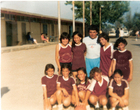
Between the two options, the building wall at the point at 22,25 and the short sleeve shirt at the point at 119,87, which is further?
the building wall at the point at 22,25

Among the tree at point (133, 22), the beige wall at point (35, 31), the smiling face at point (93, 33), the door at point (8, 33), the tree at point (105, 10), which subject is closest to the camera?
the smiling face at point (93, 33)

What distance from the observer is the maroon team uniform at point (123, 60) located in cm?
428

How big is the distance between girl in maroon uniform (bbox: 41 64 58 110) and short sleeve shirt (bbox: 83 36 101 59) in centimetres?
97

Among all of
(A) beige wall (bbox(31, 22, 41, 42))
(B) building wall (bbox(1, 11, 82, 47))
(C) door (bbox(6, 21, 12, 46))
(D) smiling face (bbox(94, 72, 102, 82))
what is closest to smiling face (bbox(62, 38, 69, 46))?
(D) smiling face (bbox(94, 72, 102, 82))

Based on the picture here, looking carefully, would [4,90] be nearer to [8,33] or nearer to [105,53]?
[105,53]

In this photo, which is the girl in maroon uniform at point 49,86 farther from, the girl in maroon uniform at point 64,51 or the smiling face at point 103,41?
the smiling face at point 103,41

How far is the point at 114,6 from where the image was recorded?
39938 mm

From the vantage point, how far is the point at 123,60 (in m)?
4.30

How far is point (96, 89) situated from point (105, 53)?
83 centimetres

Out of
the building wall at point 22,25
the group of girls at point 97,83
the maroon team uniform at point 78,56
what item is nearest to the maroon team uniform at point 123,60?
the group of girls at point 97,83

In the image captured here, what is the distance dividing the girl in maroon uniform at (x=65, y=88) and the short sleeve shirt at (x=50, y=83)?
9cm

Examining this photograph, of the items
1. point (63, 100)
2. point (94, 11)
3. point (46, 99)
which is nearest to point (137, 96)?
point (63, 100)

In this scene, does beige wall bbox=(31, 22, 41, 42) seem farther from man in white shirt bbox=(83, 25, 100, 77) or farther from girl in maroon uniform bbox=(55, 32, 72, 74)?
man in white shirt bbox=(83, 25, 100, 77)

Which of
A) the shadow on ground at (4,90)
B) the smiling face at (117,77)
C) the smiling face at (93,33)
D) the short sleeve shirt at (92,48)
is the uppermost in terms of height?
the smiling face at (93,33)
